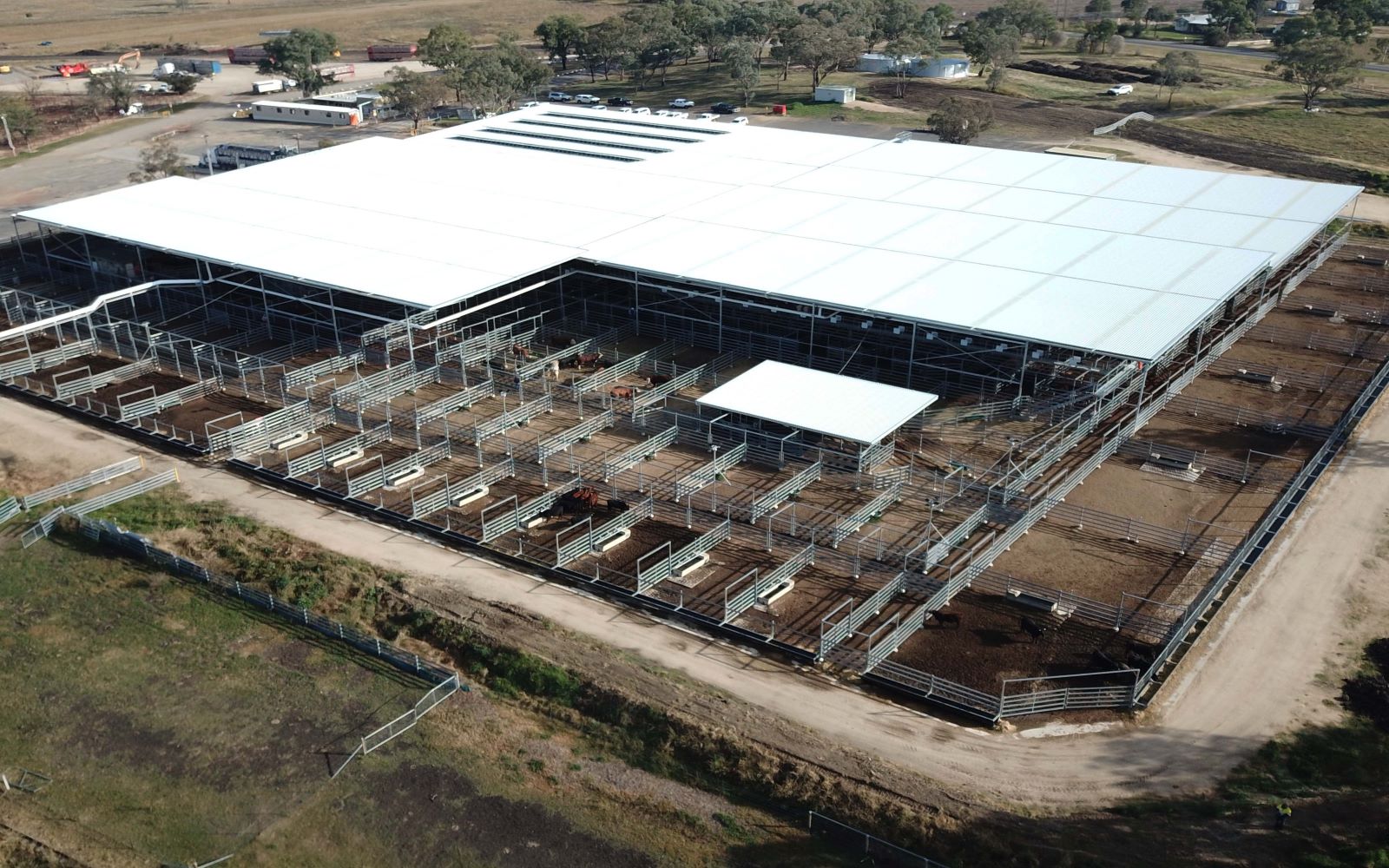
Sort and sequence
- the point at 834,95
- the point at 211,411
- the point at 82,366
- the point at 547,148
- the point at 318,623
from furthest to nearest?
the point at 834,95 → the point at 547,148 → the point at 82,366 → the point at 211,411 → the point at 318,623

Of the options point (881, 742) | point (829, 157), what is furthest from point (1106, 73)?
point (881, 742)

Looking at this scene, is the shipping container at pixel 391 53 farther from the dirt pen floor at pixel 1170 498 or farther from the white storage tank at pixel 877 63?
the dirt pen floor at pixel 1170 498

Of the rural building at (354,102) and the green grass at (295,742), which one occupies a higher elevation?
the rural building at (354,102)

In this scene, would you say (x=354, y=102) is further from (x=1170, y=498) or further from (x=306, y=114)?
(x=1170, y=498)

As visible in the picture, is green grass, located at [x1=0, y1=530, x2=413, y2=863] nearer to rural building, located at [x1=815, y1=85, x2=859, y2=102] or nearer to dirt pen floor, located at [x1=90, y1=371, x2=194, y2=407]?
dirt pen floor, located at [x1=90, y1=371, x2=194, y2=407]

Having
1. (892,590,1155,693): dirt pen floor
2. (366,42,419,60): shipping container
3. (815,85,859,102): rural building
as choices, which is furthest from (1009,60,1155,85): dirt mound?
(892,590,1155,693): dirt pen floor

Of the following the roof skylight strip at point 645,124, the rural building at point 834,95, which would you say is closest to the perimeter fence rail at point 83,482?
the roof skylight strip at point 645,124

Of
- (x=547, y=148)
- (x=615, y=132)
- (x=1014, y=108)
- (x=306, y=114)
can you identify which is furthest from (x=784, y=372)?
(x=306, y=114)
